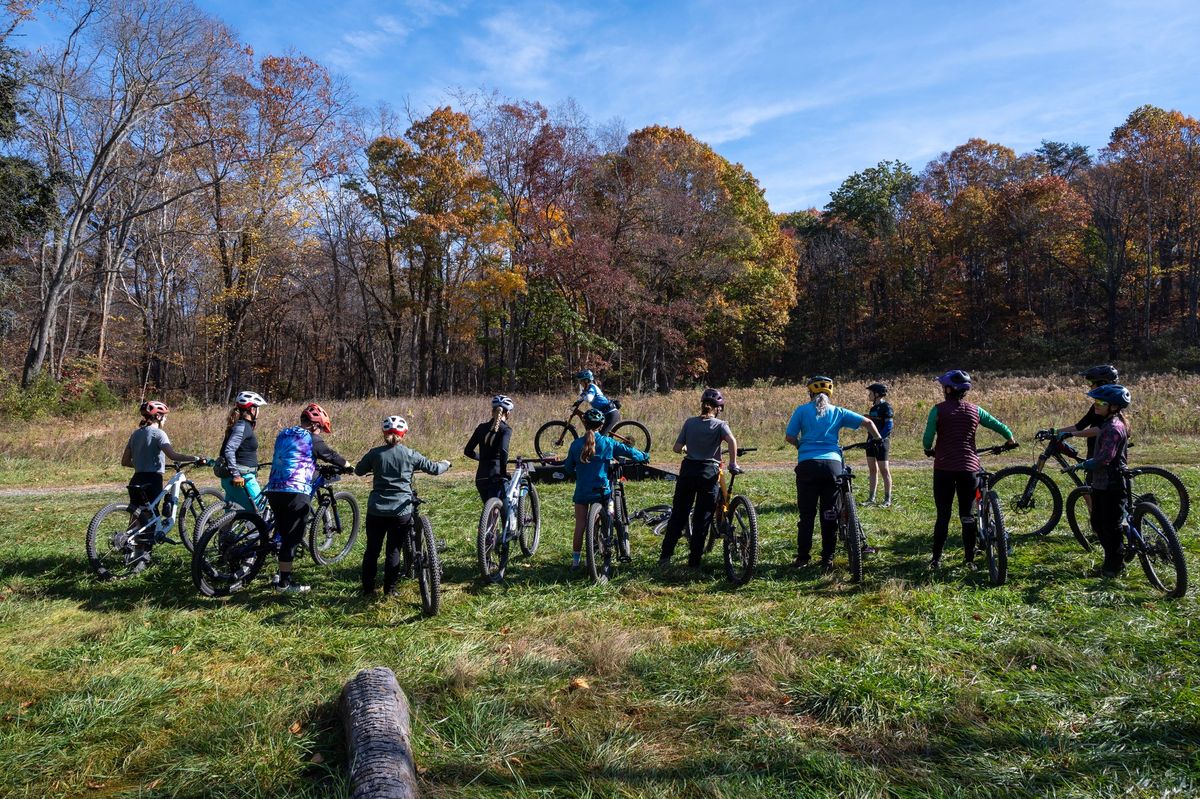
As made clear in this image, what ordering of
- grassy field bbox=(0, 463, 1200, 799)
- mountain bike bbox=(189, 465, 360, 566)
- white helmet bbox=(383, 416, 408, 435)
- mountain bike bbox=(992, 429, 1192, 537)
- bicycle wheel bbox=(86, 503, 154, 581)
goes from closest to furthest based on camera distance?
grassy field bbox=(0, 463, 1200, 799), white helmet bbox=(383, 416, 408, 435), bicycle wheel bbox=(86, 503, 154, 581), mountain bike bbox=(189, 465, 360, 566), mountain bike bbox=(992, 429, 1192, 537)

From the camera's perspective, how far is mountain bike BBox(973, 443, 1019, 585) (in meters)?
5.71

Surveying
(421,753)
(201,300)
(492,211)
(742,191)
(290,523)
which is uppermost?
(742,191)

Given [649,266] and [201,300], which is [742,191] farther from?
[201,300]

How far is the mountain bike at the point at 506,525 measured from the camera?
6.31 m

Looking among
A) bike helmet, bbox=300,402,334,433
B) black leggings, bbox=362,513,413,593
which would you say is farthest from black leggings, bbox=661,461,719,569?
bike helmet, bbox=300,402,334,433

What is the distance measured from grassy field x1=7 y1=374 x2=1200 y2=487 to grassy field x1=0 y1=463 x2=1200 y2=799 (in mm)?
10256

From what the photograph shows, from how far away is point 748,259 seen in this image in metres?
40.7

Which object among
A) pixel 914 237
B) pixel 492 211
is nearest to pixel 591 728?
pixel 492 211

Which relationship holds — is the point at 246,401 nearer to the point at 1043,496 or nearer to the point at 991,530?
the point at 991,530

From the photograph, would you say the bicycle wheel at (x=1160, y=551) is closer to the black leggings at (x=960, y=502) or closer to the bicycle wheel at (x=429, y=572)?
the black leggings at (x=960, y=502)

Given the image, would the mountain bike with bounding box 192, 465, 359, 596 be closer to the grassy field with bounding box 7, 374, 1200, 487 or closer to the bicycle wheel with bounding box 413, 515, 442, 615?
the bicycle wheel with bounding box 413, 515, 442, 615

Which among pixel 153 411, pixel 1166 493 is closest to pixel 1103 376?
pixel 1166 493

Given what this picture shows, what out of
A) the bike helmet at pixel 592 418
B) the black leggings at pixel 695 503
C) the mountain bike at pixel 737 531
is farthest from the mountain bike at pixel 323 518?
the mountain bike at pixel 737 531

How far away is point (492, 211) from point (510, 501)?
28494 mm
